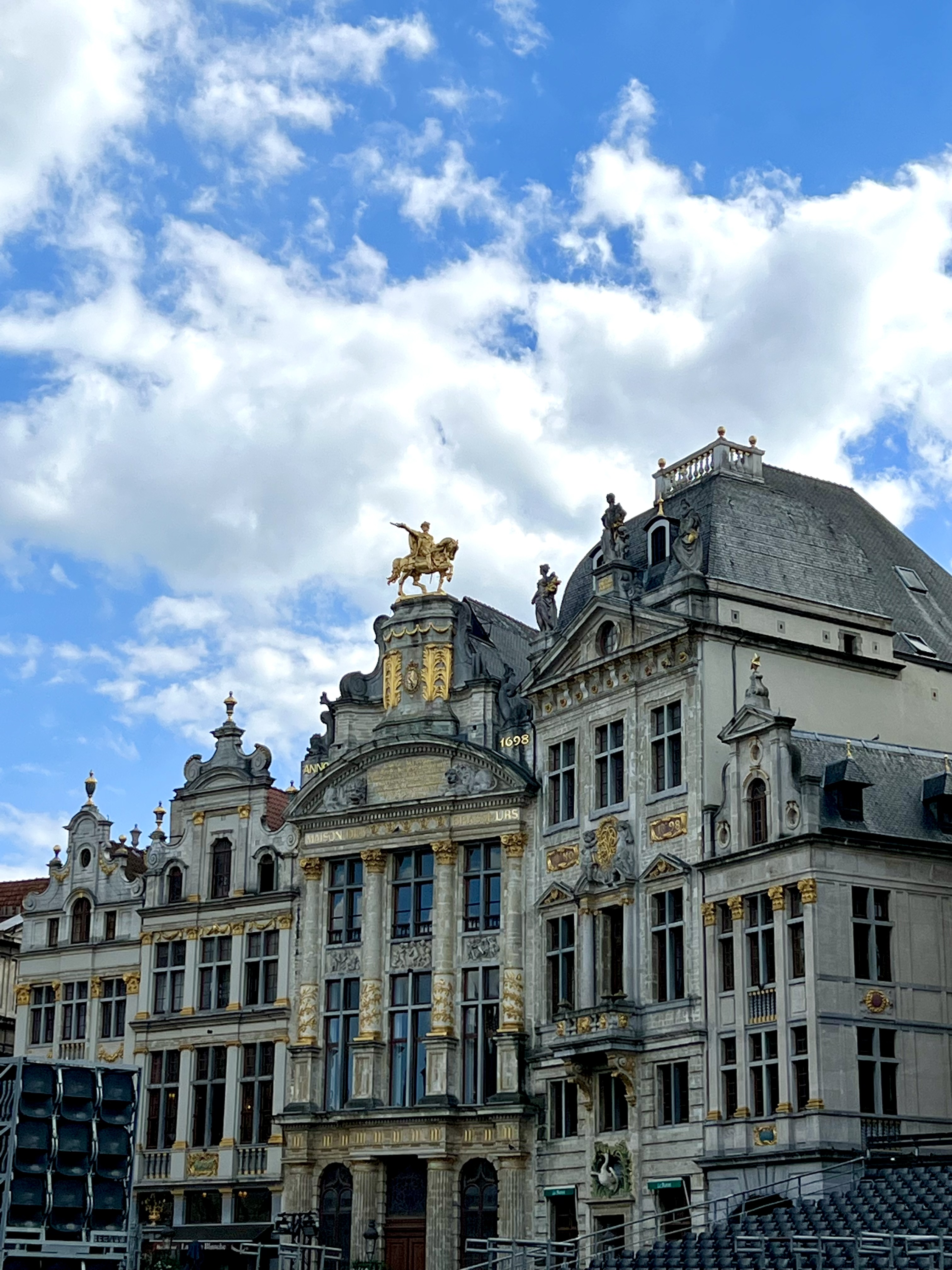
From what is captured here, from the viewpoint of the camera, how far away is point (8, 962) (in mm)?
77188

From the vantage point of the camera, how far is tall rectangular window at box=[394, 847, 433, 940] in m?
60.2

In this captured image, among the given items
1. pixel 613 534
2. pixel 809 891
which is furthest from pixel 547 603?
pixel 809 891

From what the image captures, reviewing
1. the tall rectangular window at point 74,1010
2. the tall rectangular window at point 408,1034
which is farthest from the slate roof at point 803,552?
the tall rectangular window at point 74,1010

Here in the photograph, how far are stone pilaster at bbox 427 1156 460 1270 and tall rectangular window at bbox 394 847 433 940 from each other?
7.02 m

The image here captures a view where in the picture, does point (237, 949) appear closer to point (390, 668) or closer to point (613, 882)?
point (390, 668)

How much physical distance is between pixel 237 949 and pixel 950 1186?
28867 mm

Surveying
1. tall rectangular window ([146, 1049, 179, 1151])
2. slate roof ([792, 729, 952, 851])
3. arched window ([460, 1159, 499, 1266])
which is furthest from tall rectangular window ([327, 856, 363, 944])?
slate roof ([792, 729, 952, 851])

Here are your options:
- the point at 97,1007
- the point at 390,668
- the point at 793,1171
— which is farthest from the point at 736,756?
the point at 97,1007

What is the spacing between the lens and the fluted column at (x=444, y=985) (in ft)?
190

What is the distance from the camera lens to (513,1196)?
55.8 meters

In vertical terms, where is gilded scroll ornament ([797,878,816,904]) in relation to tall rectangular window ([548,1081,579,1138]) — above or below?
above

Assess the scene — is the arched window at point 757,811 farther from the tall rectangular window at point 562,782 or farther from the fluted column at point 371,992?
the fluted column at point 371,992

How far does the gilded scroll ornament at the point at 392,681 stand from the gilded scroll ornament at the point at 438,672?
96 centimetres

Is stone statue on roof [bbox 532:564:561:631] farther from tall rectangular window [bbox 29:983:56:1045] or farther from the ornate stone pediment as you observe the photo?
tall rectangular window [bbox 29:983:56:1045]
